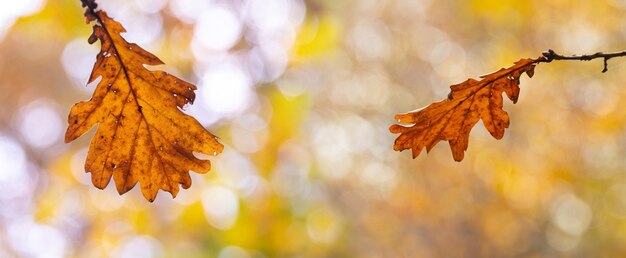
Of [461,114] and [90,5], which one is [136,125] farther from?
[461,114]

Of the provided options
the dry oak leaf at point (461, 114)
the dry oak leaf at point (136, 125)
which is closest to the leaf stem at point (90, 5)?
the dry oak leaf at point (136, 125)

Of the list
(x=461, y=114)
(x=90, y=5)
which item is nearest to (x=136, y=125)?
(x=90, y=5)

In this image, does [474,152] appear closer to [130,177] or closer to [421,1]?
[421,1]

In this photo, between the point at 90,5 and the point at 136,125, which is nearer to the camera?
the point at 90,5

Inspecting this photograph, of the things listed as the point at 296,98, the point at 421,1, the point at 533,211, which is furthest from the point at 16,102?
the point at 533,211

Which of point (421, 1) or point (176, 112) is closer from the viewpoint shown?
point (176, 112)

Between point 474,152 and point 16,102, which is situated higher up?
point 16,102

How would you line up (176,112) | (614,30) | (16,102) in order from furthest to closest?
(16,102) < (614,30) < (176,112)
